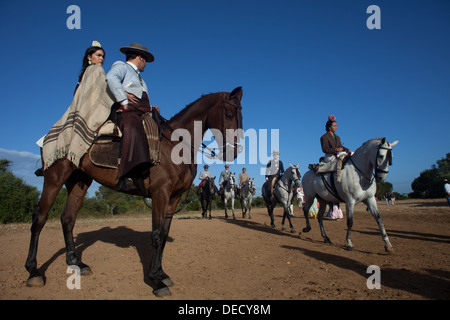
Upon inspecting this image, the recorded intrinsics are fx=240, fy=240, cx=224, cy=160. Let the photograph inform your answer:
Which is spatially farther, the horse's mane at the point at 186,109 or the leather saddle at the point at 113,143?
the horse's mane at the point at 186,109

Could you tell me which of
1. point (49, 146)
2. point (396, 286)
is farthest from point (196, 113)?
point (396, 286)

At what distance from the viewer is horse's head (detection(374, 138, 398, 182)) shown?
20.3ft

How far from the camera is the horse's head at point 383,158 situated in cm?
619

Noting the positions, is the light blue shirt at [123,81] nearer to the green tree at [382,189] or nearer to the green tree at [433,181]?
the green tree at [433,181]

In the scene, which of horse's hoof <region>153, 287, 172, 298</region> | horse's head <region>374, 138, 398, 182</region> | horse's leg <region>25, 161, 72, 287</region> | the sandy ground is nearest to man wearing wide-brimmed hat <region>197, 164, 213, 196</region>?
the sandy ground

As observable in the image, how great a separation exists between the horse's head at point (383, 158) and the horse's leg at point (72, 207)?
22.9 ft

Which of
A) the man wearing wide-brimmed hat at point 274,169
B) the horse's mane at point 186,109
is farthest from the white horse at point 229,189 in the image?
the horse's mane at point 186,109

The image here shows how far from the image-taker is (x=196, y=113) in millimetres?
4344

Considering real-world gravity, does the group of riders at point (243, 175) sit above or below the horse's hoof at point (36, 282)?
above

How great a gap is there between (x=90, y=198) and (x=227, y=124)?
2622cm

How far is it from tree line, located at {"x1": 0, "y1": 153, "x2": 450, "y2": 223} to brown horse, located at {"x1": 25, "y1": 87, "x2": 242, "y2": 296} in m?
0.81

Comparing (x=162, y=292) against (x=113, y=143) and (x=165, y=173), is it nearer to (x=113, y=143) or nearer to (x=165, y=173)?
(x=165, y=173)

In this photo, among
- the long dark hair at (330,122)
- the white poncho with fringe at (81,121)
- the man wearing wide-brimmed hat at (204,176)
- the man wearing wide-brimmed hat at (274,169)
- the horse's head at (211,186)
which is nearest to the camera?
the white poncho with fringe at (81,121)

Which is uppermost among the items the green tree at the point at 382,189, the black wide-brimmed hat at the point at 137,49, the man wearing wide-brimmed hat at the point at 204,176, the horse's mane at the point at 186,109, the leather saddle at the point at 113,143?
the black wide-brimmed hat at the point at 137,49
